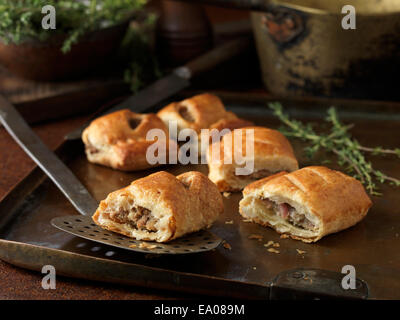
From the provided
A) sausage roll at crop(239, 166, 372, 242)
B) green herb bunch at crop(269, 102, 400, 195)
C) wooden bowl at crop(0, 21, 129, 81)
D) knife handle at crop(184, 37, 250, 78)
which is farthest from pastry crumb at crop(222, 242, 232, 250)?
wooden bowl at crop(0, 21, 129, 81)

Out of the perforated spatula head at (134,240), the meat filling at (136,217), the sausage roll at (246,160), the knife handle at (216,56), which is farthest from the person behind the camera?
the knife handle at (216,56)

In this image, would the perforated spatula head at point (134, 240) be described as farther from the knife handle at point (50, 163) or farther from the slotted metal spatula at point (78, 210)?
the knife handle at point (50, 163)

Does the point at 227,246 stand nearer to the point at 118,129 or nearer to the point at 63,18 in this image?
the point at 118,129

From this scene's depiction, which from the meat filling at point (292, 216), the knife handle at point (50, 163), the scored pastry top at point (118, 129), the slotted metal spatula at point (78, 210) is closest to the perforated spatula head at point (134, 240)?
the slotted metal spatula at point (78, 210)

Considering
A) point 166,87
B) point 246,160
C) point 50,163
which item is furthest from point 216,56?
point 50,163
